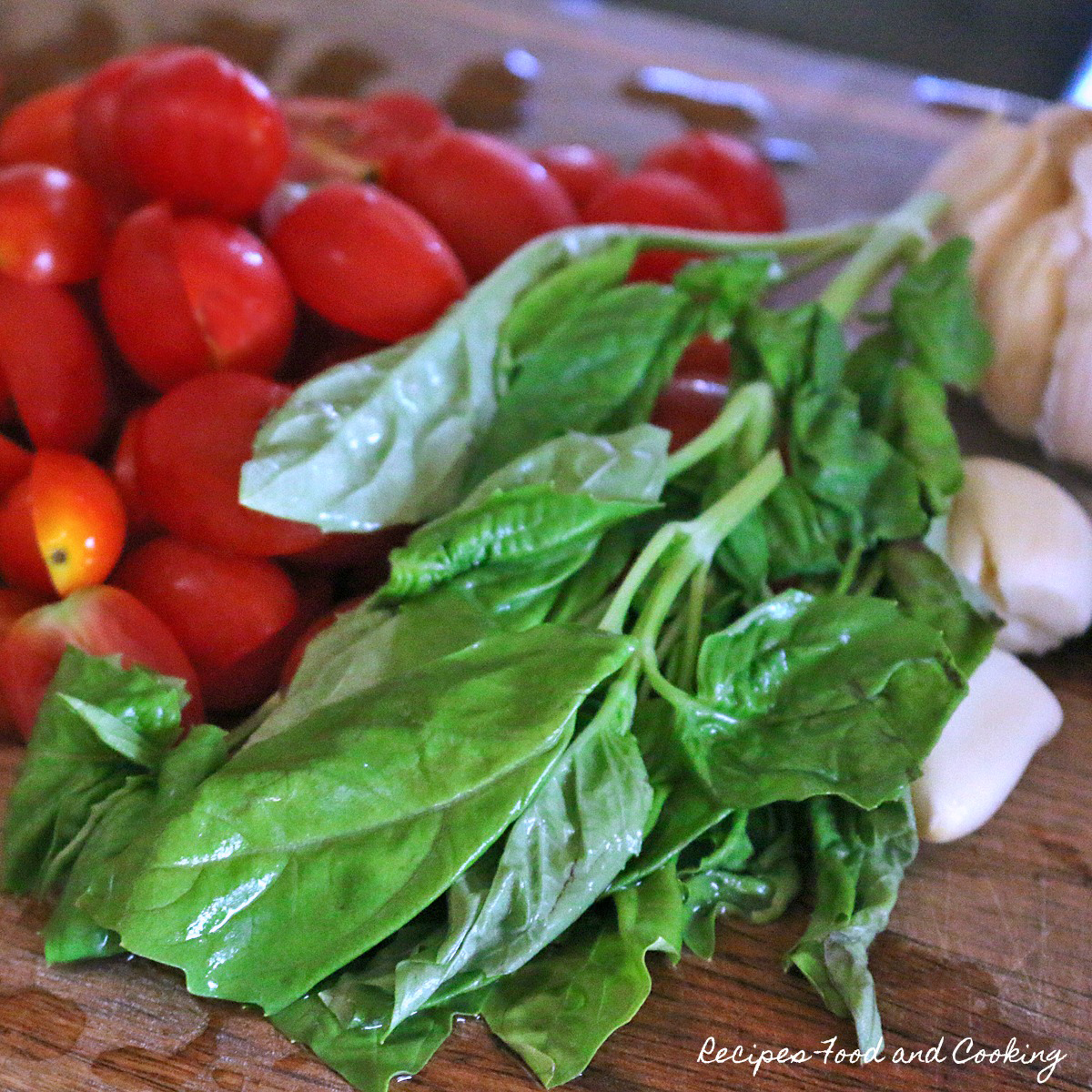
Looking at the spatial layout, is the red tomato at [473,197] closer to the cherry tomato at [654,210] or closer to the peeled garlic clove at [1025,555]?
the cherry tomato at [654,210]

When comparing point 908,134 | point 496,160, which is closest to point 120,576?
point 496,160

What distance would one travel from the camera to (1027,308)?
93 cm

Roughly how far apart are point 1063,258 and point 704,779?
2.02 ft

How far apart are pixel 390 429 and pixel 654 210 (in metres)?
0.46

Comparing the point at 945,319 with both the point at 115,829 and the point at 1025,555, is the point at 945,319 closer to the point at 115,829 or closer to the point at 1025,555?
the point at 1025,555

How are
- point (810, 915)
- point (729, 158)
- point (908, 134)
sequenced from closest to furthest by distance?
point (810, 915) < point (729, 158) < point (908, 134)

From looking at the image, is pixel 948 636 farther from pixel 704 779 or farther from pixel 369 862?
pixel 369 862

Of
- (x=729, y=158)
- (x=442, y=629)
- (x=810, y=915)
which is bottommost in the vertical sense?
(x=810, y=915)

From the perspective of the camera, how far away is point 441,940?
0.51 metres

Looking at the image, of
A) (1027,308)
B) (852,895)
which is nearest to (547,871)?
(852,895)

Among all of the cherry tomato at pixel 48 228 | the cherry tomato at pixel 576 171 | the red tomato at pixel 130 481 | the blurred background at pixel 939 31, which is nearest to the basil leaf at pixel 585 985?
the red tomato at pixel 130 481

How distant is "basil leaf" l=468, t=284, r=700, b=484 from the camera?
0.77 meters

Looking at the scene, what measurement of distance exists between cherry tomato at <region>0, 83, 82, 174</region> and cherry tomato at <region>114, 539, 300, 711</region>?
446 mm

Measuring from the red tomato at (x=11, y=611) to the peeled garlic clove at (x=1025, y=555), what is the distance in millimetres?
637
